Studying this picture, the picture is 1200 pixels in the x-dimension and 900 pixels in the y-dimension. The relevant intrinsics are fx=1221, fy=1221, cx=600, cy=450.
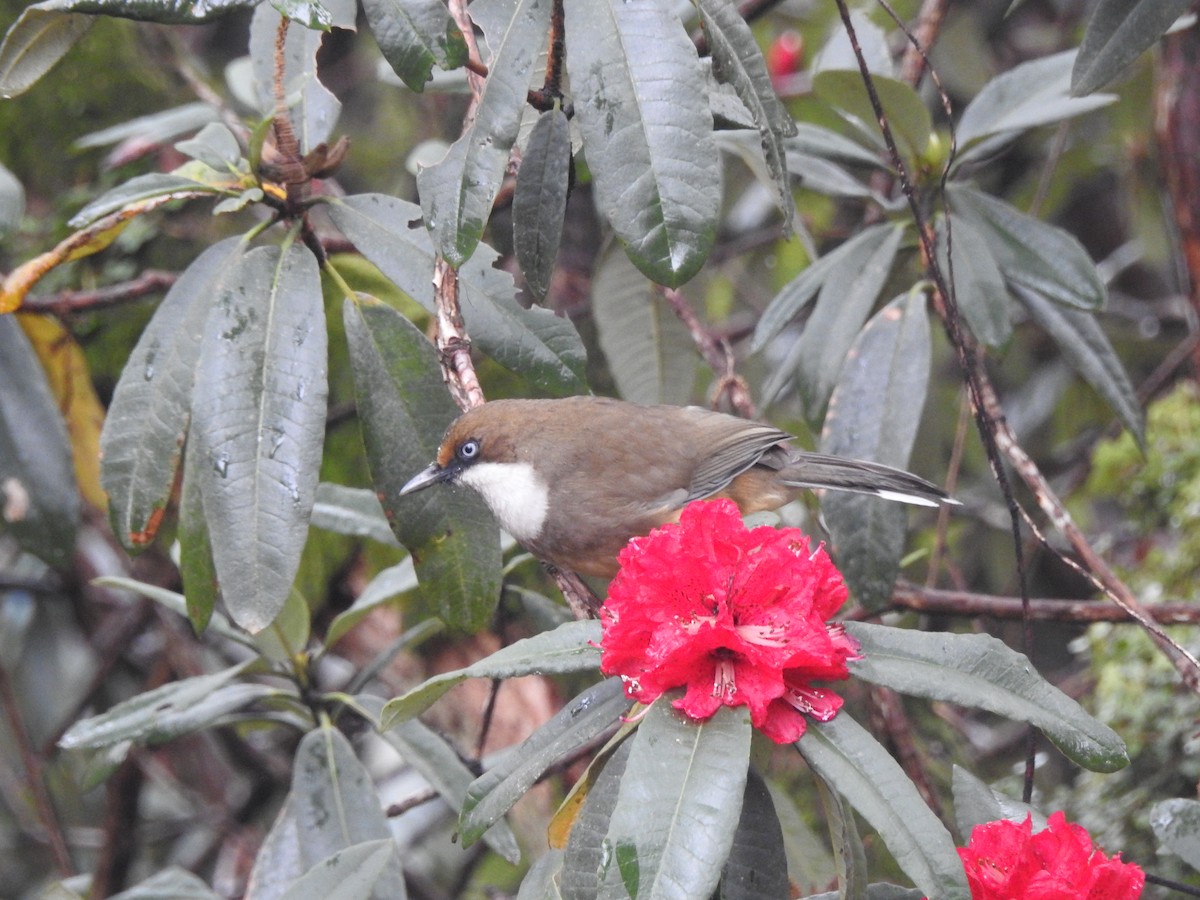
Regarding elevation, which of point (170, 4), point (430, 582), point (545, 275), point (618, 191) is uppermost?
point (170, 4)

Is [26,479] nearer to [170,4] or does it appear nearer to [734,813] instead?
[170,4]

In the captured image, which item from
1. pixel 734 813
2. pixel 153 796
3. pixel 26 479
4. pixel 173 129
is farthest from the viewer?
pixel 153 796

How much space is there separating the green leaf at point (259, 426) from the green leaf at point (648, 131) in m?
0.73

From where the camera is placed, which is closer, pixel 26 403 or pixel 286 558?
pixel 286 558

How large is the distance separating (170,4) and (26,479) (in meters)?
1.44

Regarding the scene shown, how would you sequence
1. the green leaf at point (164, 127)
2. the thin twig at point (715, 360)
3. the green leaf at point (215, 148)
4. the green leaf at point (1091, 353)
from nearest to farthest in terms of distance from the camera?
1. the green leaf at point (215, 148)
2. the green leaf at point (1091, 353)
3. the thin twig at point (715, 360)
4. the green leaf at point (164, 127)

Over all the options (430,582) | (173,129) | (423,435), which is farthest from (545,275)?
(173,129)

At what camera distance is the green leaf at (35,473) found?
10.1 ft

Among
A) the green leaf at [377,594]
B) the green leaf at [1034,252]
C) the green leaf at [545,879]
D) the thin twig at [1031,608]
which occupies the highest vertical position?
the green leaf at [1034,252]

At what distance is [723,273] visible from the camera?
580cm

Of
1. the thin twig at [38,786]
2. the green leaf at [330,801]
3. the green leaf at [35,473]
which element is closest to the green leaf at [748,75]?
the green leaf at [330,801]

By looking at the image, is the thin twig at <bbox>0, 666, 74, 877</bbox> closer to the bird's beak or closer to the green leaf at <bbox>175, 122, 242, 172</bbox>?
the bird's beak

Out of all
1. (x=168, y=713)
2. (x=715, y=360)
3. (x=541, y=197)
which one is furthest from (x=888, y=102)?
(x=168, y=713)

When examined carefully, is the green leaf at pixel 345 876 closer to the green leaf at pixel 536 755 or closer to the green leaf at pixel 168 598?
the green leaf at pixel 536 755
